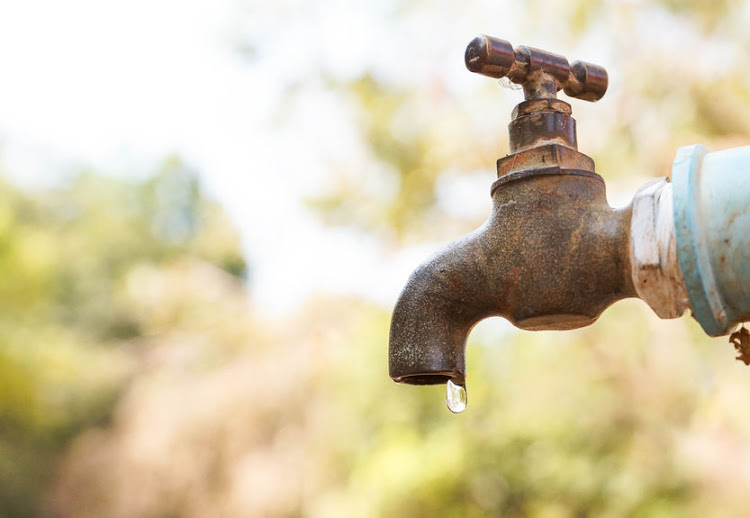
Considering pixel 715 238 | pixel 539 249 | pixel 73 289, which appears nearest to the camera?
pixel 715 238

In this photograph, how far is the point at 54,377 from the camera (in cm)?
796

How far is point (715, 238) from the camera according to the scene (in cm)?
62

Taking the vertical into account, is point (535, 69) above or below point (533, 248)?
above

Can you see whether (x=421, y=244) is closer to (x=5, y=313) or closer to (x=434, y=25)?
(x=434, y=25)

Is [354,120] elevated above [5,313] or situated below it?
above

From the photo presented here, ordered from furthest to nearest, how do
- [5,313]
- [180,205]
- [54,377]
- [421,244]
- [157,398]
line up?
[180,205]
[54,377]
[5,313]
[157,398]
[421,244]

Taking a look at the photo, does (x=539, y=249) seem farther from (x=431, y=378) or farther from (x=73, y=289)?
(x=73, y=289)

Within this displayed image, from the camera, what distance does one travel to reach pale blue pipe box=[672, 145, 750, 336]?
0.61 meters

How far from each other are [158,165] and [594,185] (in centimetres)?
1350

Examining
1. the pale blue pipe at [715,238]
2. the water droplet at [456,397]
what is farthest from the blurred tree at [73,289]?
the pale blue pipe at [715,238]

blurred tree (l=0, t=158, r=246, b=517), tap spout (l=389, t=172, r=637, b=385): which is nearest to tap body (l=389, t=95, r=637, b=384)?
tap spout (l=389, t=172, r=637, b=385)

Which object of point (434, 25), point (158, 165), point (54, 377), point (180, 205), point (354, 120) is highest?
point (158, 165)

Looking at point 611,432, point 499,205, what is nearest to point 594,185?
point 499,205

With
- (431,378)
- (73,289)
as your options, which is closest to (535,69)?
(431,378)
